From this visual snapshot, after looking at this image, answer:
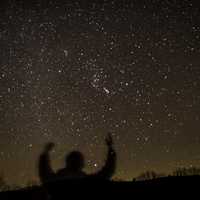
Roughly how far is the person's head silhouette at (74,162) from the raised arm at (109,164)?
0.33 m

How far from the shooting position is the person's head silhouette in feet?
13.4

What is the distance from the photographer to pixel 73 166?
13.4ft

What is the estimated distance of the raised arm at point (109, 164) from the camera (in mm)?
3893

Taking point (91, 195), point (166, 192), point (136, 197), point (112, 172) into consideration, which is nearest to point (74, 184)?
point (91, 195)

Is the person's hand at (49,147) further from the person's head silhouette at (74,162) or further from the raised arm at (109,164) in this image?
the raised arm at (109,164)

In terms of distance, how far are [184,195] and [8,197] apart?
1339 mm

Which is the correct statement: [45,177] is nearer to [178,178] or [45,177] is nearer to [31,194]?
[31,194]

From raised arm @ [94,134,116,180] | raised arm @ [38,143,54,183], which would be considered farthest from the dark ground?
raised arm @ [38,143,54,183]

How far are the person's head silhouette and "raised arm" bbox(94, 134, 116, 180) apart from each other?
0.33 metres

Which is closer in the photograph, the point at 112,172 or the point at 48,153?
the point at 112,172

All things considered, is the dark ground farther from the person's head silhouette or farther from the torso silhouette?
the person's head silhouette

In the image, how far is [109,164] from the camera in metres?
3.93

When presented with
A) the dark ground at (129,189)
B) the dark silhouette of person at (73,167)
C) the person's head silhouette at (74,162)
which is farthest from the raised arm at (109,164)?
the dark ground at (129,189)

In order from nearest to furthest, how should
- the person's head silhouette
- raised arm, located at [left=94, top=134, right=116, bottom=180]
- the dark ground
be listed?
the dark ground → raised arm, located at [left=94, top=134, right=116, bottom=180] → the person's head silhouette
